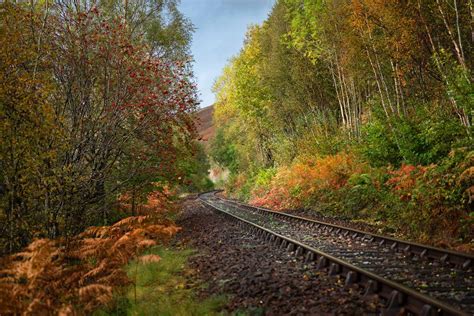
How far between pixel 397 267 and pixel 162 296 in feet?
11.7

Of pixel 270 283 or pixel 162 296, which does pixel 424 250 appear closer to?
pixel 270 283

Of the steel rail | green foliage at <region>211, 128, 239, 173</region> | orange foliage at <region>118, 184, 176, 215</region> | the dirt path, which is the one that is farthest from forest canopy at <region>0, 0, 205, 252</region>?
green foliage at <region>211, 128, 239, 173</region>

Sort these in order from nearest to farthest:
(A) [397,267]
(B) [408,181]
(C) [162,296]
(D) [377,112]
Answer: (C) [162,296] < (A) [397,267] < (B) [408,181] < (D) [377,112]

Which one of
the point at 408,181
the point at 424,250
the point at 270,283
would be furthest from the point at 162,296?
the point at 408,181

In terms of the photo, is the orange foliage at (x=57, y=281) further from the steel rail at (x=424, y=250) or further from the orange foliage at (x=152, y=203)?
the orange foliage at (x=152, y=203)

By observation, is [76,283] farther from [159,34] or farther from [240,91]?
[240,91]

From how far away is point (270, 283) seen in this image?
217 inches

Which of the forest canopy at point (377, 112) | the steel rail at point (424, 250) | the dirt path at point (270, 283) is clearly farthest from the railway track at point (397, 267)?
the forest canopy at point (377, 112)

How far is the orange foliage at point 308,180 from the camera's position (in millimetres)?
14688

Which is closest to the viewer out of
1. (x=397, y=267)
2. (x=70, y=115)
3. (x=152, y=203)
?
(x=397, y=267)

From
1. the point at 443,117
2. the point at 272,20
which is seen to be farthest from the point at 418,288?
the point at 272,20

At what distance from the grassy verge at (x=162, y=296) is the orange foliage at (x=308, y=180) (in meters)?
8.62

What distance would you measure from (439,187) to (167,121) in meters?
6.89

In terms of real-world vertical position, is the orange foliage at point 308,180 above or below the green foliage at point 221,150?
below
